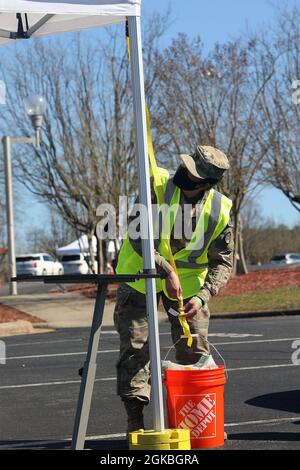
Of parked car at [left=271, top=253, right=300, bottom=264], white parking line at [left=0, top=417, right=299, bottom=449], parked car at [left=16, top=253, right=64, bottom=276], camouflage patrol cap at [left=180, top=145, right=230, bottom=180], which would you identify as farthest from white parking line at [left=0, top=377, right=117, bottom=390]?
parked car at [left=271, top=253, right=300, bottom=264]

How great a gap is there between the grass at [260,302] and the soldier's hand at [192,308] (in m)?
14.5

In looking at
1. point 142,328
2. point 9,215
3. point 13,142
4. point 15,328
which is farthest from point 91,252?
point 142,328

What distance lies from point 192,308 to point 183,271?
0.39 meters

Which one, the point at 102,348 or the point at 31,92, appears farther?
the point at 31,92

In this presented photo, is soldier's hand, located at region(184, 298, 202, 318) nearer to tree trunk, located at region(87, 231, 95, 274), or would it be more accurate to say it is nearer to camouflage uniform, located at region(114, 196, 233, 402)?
camouflage uniform, located at region(114, 196, 233, 402)

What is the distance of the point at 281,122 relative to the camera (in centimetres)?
2841

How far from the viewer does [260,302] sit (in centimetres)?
2203

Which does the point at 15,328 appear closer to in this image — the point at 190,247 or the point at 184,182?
the point at 190,247

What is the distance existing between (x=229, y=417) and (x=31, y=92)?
22.7 meters

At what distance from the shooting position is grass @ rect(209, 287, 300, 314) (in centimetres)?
2106

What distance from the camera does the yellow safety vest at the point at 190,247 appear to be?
6.28 m

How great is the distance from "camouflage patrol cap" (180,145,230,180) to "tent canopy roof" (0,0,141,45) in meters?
0.97

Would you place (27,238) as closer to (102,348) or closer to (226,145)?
(226,145)

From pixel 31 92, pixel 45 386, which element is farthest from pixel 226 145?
pixel 45 386
